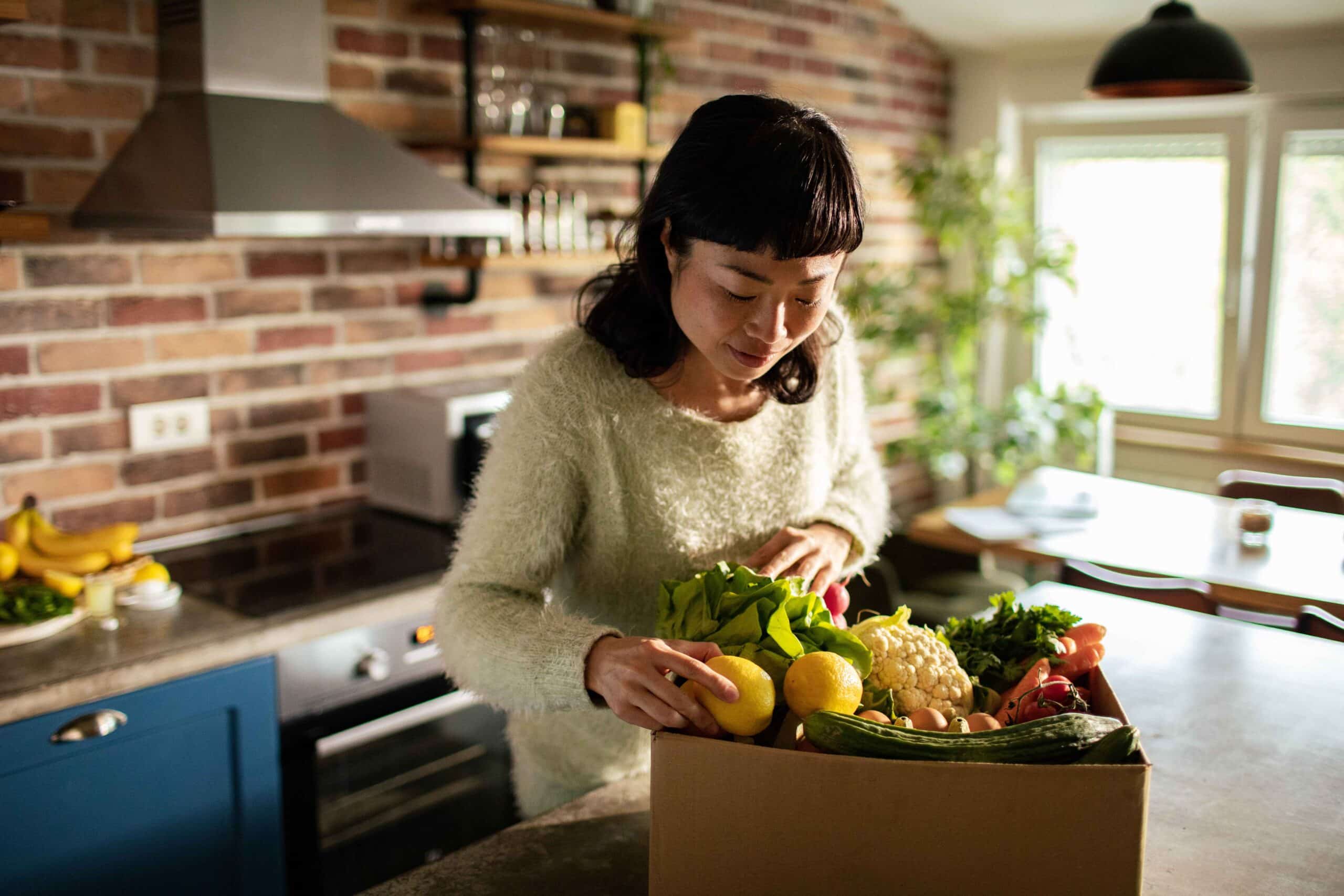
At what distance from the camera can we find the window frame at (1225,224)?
4238 mm

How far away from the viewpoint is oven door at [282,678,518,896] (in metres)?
2.10

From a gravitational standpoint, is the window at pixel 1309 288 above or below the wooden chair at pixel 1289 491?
above

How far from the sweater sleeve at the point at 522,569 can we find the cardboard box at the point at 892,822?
0.74ft

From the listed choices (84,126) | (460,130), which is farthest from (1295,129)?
(84,126)

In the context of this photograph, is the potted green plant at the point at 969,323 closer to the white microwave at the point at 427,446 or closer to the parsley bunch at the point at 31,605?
the white microwave at the point at 427,446

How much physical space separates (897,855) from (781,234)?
1.92ft

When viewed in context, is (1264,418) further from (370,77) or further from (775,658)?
(775,658)

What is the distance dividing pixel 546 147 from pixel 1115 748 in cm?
230

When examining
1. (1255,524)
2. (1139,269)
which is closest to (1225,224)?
(1139,269)

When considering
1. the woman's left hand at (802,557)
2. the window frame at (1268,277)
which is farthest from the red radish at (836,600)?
the window frame at (1268,277)

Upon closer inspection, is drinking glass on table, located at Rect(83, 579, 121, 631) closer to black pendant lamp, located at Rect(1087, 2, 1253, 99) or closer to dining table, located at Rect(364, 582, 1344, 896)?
dining table, located at Rect(364, 582, 1344, 896)

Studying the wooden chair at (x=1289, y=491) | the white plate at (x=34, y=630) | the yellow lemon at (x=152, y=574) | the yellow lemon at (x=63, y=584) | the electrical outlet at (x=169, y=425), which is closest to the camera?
the white plate at (x=34, y=630)

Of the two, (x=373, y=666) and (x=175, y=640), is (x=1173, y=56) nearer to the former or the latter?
(x=373, y=666)

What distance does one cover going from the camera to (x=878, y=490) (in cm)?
165
